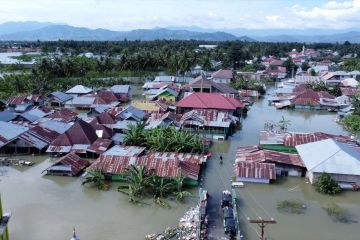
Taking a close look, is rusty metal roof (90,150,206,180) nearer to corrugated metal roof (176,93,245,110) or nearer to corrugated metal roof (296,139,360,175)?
corrugated metal roof (296,139,360,175)

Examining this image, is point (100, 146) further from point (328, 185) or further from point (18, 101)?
point (18, 101)

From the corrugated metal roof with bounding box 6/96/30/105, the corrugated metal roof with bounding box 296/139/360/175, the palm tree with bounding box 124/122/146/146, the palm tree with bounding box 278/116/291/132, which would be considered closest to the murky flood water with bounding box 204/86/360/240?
the corrugated metal roof with bounding box 296/139/360/175

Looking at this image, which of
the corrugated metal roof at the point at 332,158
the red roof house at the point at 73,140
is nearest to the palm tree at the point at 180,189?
the corrugated metal roof at the point at 332,158

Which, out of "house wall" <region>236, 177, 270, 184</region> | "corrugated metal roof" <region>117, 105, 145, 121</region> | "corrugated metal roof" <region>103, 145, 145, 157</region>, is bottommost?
"house wall" <region>236, 177, 270, 184</region>

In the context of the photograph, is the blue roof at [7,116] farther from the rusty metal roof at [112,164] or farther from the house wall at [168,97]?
the house wall at [168,97]

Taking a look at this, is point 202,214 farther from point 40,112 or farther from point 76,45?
point 76,45

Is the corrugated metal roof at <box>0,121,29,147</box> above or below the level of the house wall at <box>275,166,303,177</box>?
above
